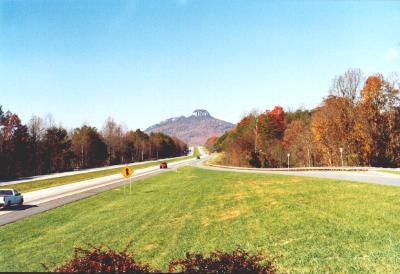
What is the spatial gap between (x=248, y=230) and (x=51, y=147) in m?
75.0

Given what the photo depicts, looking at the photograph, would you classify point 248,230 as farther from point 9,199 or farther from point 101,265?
point 9,199

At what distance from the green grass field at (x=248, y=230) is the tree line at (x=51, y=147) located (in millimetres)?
48485

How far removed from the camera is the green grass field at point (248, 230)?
9.91 metres

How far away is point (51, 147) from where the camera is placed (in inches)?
3125

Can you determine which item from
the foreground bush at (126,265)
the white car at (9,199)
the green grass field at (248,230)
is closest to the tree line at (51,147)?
the white car at (9,199)

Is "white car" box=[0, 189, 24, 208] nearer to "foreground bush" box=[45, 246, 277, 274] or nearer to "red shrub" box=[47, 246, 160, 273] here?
"foreground bush" box=[45, 246, 277, 274]

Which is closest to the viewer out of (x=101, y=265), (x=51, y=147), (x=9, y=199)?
(x=101, y=265)

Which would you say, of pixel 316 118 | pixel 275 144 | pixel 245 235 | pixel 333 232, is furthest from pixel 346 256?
pixel 275 144

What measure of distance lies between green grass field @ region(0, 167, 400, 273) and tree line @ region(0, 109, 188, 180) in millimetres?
48485

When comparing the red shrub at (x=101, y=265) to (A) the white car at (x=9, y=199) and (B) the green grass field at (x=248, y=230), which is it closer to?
(B) the green grass field at (x=248, y=230)

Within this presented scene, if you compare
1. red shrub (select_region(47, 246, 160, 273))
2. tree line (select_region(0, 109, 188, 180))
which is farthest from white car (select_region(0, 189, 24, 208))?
tree line (select_region(0, 109, 188, 180))

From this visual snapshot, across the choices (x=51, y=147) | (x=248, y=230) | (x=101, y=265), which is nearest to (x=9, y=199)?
(x=248, y=230)

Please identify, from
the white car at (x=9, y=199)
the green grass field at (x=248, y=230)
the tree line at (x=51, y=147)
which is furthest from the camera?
the tree line at (x=51, y=147)

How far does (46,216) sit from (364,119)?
143 ft
